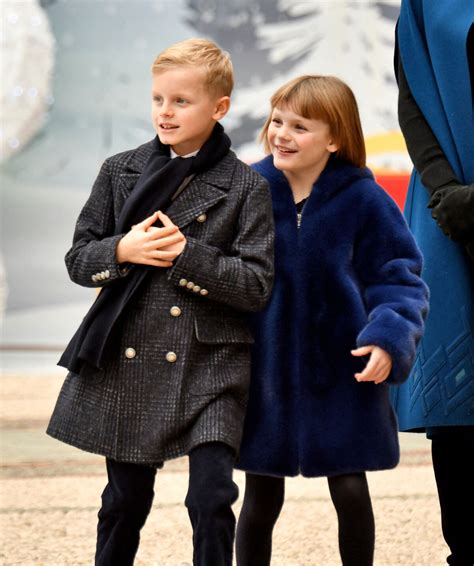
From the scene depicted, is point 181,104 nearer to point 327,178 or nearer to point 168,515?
point 327,178

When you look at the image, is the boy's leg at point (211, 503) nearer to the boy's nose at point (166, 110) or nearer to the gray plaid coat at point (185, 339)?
the gray plaid coat at point (185, 339)

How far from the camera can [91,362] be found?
193 centimetres

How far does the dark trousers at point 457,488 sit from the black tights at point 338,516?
0.19 metres

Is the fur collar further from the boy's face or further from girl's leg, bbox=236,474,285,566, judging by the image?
girl's leg, bbox=236,474,285,566

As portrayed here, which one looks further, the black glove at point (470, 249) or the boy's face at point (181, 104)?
the black glove at point (470, 249)

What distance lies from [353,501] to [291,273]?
1.53 feet

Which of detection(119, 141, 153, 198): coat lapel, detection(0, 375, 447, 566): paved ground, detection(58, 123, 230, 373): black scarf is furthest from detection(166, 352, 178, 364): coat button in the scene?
detection(0, 375, 447, 566): paved ground

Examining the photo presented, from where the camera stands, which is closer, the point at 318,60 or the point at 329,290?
the point at 329,290

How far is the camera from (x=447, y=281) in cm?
218

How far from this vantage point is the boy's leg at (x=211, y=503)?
1.84 meters

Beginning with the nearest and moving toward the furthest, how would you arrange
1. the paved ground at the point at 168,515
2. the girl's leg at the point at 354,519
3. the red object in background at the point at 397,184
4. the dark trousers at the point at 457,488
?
the girl's leg at the point at 354,519 < the dark trousers at the point at 457,488 < the paved ground at the point at 168,515 < the red object in background at the point at 397,184

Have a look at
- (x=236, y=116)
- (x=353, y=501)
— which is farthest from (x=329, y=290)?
(x=236, y=116)

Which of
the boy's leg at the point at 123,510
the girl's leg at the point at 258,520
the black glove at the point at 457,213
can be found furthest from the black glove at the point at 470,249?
the boy's leg at the point at 123,510

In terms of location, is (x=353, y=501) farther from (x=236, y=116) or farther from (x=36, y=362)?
(x=236, y=116)
